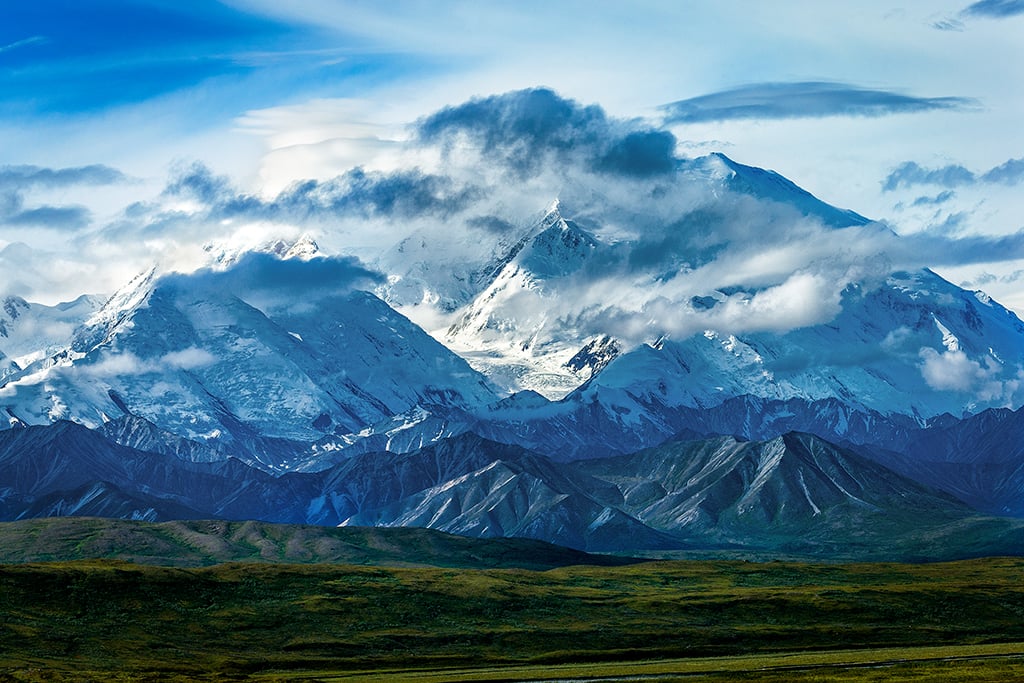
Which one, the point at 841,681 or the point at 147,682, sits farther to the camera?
the point at 147,682

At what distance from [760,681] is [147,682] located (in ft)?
242

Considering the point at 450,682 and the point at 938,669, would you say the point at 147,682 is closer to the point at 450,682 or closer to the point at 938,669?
the point at 450,682

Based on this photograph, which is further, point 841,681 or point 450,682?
point 450,682

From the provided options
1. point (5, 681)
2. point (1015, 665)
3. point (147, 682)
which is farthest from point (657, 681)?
point (5, 681)

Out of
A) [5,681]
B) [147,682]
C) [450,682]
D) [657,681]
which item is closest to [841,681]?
[657,681]

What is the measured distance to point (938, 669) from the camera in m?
199

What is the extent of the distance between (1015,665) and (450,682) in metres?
68.3

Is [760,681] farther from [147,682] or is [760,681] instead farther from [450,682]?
[147,682]

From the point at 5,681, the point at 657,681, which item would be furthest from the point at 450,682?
the point at 5,681

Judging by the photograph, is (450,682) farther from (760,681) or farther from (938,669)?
(938,669)

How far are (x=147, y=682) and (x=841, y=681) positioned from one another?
272 ft

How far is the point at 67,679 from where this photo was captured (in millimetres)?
198625

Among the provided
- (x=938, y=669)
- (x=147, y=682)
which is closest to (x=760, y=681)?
(x=938, y=669)

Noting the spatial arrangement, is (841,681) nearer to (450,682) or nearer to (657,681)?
(657,681)
